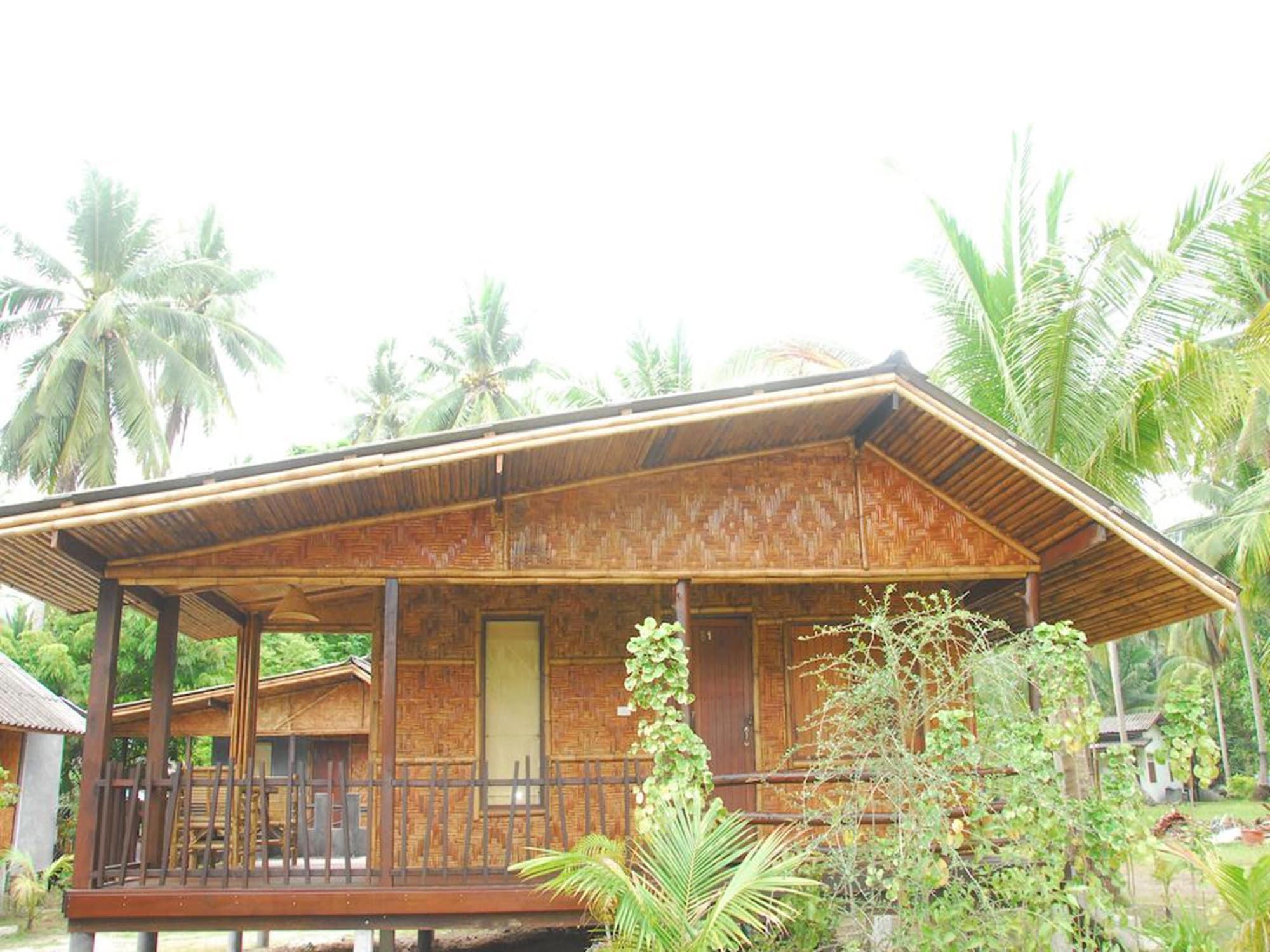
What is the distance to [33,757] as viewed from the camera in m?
20.8

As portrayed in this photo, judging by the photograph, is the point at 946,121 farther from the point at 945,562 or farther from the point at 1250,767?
the point at 1250,767

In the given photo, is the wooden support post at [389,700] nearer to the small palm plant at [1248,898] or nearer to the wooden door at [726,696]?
the wooden door at [726,696]

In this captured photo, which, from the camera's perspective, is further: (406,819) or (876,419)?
(876,419)

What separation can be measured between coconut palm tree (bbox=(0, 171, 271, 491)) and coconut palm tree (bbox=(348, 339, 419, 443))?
38.6 ft

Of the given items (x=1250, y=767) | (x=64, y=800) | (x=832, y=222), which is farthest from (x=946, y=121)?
(x=1250, y=767)

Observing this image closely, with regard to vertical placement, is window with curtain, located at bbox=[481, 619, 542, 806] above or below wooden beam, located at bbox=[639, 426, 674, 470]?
below

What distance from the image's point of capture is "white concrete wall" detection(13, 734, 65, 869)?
20.4 meters

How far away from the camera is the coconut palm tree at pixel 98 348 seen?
84.7ft

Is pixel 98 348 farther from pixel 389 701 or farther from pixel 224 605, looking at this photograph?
pixel 389 701

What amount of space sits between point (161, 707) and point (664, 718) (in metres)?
4.83

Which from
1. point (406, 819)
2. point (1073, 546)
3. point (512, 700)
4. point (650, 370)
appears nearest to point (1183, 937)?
point (1073, 546)

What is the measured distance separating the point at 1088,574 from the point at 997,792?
10.1 ft

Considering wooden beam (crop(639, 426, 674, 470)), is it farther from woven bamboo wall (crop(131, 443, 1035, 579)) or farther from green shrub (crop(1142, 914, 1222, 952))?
green shrub (crop(1142, 914, 1222, 952))

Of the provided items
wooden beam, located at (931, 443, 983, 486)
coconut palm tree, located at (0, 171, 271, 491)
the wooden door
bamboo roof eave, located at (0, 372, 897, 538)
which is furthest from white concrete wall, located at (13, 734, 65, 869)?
wooden beam, located at (931, 443, 983, 486)
